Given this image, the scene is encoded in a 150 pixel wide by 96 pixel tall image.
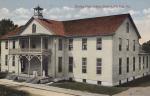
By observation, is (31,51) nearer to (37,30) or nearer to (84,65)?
(37,30)

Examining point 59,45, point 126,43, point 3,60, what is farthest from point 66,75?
point 3,60

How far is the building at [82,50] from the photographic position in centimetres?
3597

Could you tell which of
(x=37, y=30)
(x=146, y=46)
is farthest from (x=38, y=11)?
(x=146, y=46)

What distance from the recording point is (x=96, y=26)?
3859cm

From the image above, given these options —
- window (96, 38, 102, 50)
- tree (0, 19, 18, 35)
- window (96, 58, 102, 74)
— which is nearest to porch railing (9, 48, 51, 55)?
window (96, 38, 102, 50)

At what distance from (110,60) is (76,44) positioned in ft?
21.5

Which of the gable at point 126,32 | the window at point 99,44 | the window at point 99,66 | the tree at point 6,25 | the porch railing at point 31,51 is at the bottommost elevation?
the window at point 99,66

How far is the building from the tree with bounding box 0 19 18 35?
34945 millimetres

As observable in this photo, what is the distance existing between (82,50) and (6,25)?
49.7 metres

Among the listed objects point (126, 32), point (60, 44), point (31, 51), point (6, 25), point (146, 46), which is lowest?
point (31, 51)

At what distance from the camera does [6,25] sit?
82312mm

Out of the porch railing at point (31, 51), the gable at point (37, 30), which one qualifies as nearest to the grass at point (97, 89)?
the porch railing at point (31, 51)

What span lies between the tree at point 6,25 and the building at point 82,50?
34945 mm

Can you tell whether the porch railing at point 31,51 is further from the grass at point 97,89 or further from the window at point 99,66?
the window at point 99,66
